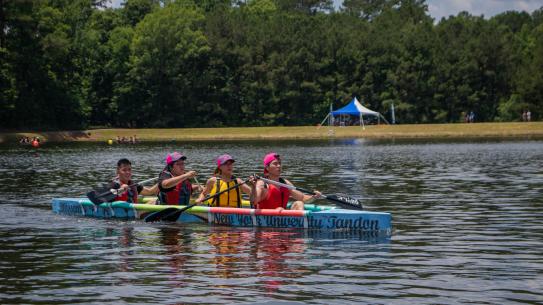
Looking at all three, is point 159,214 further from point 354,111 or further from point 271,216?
point 354,111

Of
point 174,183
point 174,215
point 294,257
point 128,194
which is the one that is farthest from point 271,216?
point 128,194

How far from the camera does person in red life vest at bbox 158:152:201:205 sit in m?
26.0

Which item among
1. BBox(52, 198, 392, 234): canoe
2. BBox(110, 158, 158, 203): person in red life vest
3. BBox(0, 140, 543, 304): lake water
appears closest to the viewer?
BBox(0, 140, 543, 304): lake water

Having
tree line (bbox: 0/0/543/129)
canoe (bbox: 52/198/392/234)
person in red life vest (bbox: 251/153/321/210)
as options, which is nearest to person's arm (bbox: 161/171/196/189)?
canoe (bbox: 52/198/392/234)

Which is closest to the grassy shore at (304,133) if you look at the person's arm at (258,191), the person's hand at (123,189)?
the person's hand at (123,189)

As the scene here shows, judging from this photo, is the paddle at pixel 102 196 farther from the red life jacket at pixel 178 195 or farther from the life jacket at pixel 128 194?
the red life jacket at pixel 178 195

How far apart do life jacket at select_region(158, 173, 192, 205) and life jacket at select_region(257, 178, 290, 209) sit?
2850mm

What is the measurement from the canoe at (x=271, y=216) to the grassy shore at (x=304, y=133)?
259 feet

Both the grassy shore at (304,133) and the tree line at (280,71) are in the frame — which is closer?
the grassy shore at (304,133)

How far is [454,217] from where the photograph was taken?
2769 centimetres

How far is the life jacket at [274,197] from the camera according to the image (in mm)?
25094

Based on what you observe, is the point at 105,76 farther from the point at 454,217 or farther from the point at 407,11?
the point at 454,217

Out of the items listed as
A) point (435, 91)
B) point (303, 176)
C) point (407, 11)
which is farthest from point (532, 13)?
point (303, 176)

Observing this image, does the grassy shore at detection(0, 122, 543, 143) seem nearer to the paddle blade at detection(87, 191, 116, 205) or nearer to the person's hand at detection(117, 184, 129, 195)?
the paddle blade at detection(87, 191, 116, 205)
